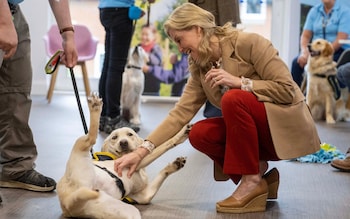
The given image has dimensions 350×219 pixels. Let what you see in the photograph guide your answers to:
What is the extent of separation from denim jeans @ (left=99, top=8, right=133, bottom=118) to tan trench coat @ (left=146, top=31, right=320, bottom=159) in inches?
70.7

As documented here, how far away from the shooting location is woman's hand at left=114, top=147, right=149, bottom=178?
239 cm

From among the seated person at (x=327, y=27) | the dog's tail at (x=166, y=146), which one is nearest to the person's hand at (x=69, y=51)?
the dog's tail at (x=166, y=146)

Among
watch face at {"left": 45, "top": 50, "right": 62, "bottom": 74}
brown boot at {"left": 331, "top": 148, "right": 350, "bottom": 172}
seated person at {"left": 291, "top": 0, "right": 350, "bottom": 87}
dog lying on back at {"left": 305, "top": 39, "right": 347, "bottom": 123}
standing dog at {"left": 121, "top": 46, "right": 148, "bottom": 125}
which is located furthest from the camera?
seated person at {"left": 291, "top": 0, "right": 350, "bottom": 87}

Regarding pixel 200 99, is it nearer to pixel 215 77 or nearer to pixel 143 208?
pixel 215 77

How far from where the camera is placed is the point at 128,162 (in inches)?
94.7

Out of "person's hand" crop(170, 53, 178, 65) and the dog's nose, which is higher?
the dog's nose

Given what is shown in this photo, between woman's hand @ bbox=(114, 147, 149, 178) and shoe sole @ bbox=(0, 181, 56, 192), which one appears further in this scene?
shoe sole @ bbox=(0, 181, 56, 192)

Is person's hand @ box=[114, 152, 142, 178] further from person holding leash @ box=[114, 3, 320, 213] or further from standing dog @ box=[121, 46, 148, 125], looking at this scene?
standing dog @ box=[121, 46, 148, 125]

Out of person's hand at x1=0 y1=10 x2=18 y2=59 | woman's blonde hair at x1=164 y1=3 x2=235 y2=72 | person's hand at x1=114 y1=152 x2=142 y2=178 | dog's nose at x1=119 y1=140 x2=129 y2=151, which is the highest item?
person's hand at x1=0 y1=10 x2=18 y2=59

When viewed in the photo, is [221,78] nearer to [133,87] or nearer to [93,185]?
[93,185]

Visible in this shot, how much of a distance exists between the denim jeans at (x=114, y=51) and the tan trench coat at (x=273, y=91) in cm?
180

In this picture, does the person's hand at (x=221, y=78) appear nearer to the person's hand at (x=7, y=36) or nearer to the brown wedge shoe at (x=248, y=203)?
the brown wedge shoe at (x=248, y=203)

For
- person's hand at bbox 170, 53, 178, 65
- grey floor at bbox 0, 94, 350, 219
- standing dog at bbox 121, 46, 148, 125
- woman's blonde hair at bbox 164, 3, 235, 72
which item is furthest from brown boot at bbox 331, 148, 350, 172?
person's hand at bbox 170, 53, 178, 65

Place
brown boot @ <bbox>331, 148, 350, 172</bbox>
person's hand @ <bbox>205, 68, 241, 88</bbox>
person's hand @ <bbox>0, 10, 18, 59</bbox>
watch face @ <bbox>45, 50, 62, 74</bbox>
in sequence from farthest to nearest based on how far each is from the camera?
brown boot @ <bbox>331, 148, 350, 172</bbox>
watch face @ <bbox>45, 50, 62, 74</bbox>
person's hand @ <bbox>205, 68, 241, 88</bbox>
person's hand @ <bbox>0, 10, 18, 59</bbox>
